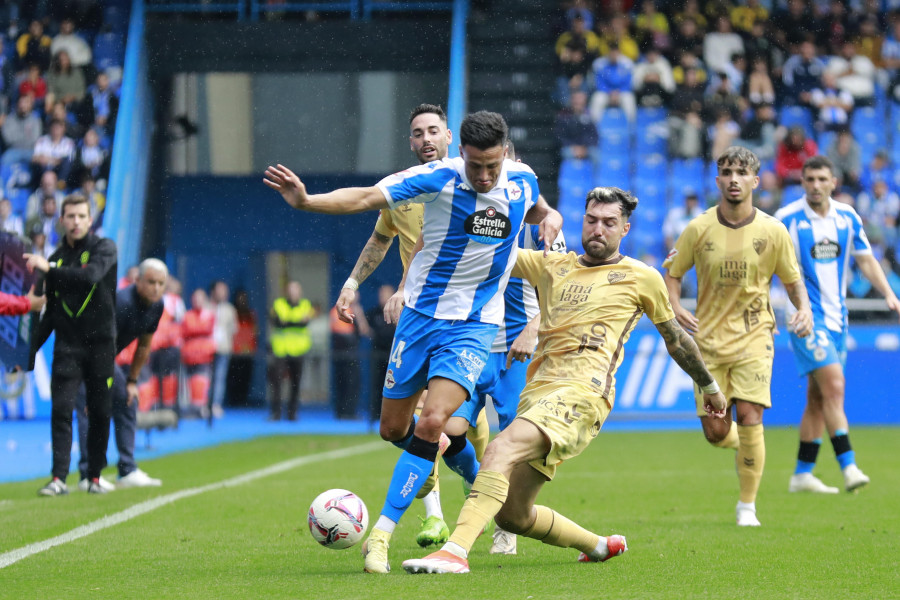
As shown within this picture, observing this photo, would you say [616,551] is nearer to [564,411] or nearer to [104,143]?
[564,411]

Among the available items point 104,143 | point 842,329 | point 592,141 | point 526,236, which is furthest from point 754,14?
point 526,236

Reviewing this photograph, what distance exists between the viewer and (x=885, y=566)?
569cm

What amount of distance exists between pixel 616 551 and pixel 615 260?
1359mm

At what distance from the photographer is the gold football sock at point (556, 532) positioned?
221 inches

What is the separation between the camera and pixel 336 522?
19.0ft

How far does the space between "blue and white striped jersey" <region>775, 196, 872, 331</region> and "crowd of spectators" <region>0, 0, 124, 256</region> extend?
1367cm

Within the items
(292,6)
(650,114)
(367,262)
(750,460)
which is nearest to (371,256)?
(367,262)

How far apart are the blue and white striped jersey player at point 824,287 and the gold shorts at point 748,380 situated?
215 centimetres

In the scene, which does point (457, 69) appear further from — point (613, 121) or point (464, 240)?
point (464, 240)

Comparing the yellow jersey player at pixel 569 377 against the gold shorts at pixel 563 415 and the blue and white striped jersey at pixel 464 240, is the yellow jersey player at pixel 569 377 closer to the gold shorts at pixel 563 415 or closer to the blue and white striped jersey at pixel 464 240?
the gold shorts at pixel 563 415

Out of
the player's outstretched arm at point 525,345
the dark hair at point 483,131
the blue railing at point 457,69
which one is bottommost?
the player's outstretched arm at point 525,345

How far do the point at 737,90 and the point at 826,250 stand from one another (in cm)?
1201

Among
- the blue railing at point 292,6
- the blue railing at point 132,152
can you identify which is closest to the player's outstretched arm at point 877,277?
the blue railing at point 292,6

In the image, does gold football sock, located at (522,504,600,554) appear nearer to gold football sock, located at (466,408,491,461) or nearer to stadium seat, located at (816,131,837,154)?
gold football sock, located at (466,408,491,461)
